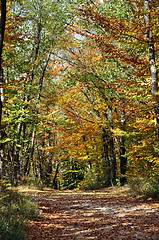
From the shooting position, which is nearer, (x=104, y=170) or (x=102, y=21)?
(x=102, y=21)

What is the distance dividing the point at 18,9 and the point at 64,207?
35.2 ft

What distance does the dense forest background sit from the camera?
26.9 feet

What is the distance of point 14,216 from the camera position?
17.3ft

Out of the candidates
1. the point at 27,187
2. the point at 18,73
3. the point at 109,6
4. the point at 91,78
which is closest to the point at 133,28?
the point at 109,6

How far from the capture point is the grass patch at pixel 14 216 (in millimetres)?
4245

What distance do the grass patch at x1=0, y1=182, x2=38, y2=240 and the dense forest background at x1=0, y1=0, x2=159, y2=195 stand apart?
9.05ft

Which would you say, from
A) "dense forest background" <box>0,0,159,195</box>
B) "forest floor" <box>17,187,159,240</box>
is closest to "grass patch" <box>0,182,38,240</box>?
"forest floor" <box>17,187,159,240</box>

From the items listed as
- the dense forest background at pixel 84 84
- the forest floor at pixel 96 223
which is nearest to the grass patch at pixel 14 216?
the forest floor at pixel 96 223

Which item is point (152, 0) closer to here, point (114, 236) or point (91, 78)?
point (91, 78)

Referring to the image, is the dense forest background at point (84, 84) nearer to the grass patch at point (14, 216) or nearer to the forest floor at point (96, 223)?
the forest floor at point (96, 223)

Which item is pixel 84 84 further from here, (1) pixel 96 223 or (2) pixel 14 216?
(2) pixel 14 216

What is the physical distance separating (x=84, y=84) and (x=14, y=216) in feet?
35.8

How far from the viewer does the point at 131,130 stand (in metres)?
12.4

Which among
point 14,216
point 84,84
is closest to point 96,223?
point 14,216
